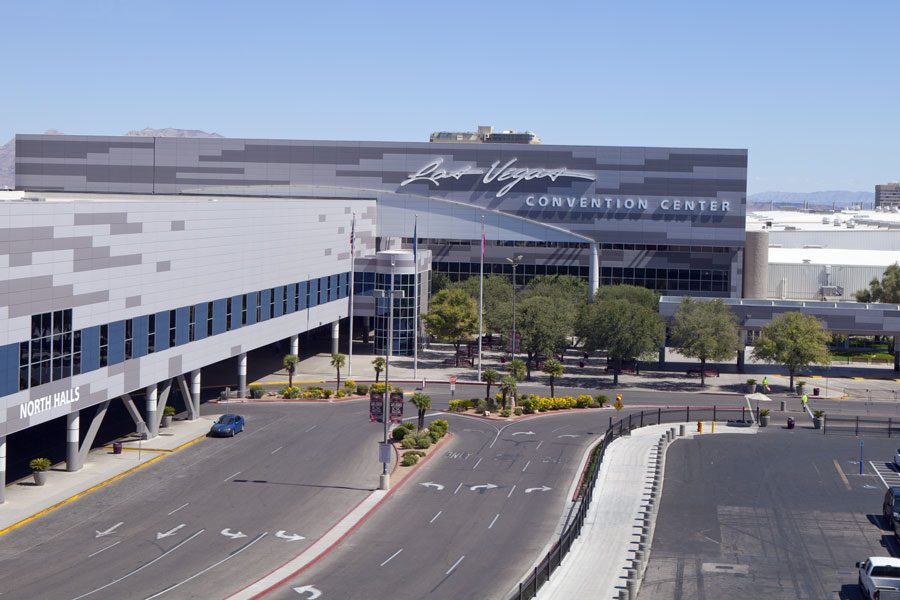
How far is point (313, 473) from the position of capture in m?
54.1

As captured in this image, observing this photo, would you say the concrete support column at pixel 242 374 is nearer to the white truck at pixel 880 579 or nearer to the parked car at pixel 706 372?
the parked car at pixel 706 372

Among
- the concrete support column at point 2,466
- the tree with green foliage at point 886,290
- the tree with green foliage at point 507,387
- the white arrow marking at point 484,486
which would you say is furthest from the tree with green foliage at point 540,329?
the tree with green foliage at point 886,290

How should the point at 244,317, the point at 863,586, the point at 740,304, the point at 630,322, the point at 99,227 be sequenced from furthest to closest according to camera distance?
1. the point at 740,304
2. the point at 630,322
3. the point at 244,317
4. the point at 99,227
5. the point at 863,586

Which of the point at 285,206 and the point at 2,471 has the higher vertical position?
the point at 285,206

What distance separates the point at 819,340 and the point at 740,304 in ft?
26.9

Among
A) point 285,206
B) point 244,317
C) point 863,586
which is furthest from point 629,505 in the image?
point 285,206

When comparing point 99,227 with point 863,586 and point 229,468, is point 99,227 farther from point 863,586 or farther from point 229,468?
point 863,586

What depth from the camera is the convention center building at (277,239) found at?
5094 cm

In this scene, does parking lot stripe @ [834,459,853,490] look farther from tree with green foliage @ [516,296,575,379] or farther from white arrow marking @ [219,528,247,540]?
white arrow marking @ [219,528,247,540]

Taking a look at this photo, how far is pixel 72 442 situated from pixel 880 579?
127 ft

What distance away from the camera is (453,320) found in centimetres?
9438

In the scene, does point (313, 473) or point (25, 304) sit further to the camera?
point (313, 473)

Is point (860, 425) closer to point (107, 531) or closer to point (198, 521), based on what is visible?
point (198, 521)

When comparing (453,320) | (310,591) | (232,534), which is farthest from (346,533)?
(453,320)
